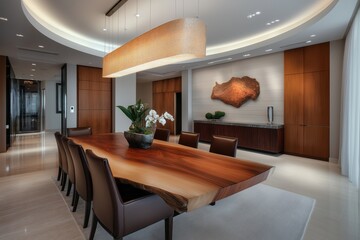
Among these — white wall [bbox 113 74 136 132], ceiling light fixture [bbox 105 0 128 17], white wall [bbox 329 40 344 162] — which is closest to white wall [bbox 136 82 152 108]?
white wall [bbox 113 74 136 132]

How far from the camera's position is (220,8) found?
3799 millimetres

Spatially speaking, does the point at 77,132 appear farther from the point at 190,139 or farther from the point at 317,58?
the point at 317,58

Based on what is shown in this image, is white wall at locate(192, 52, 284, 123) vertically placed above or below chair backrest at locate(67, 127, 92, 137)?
above

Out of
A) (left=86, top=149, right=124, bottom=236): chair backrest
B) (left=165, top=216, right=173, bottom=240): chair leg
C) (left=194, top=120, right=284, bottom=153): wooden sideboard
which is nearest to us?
(left=86, top=149, right=124, bottom=236): chair backrest

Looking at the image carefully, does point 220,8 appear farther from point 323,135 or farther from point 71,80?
point 71,80

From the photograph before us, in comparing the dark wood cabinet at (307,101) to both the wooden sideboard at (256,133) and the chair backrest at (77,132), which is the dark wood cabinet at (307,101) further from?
the chair backrest at (77,132)

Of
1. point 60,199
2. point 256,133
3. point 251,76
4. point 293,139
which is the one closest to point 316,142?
point 293,139

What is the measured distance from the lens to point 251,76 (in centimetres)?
657

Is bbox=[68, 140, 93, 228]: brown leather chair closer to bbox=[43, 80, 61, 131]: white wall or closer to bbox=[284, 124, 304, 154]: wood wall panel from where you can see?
bbox=[284, 124, 304, 154]: wood wall panel

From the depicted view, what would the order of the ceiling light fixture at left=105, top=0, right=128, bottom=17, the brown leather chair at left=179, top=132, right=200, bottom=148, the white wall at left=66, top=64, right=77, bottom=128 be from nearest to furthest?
1. the brown leather chair at left=179, top=132, right=200, bottom=148
2. the ceiling light fixture at left=105, top=0, right=128, bottom=17
3. the white wall at left=66, top=64, right=77, bottom=128

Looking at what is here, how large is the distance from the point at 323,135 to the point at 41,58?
26.1 feet

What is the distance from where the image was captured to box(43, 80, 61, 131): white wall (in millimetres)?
11070

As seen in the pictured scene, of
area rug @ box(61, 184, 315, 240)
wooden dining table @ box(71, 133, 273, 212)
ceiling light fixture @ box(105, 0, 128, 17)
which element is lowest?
area rug @ box(61, 184, 315, 240)

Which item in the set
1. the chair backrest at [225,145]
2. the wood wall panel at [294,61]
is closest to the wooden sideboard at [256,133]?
the wood wall panel at [294,61]
